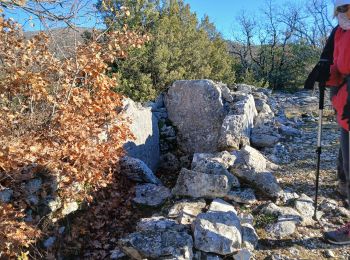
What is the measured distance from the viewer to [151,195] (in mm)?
4691

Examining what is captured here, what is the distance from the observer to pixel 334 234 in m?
3.43

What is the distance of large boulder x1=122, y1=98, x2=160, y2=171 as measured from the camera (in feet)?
19.8

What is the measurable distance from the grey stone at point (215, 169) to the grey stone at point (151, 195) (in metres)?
0.51

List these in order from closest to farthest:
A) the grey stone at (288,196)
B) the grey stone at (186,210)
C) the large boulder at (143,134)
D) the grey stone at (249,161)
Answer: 1. the grey stone at (186,210)
2. the grey stone at (288,196)
3. the grey stone at (249,161)
4. the large boulder at (143,134)

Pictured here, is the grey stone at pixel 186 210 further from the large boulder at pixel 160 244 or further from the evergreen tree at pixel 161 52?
the evergreen tree at pixel 161 52

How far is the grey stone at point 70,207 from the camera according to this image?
420 centimetres

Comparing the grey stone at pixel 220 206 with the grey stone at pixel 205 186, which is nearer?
the grey stone at pixel 220 206

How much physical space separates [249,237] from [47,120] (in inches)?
102

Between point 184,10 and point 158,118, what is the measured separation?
356 inches

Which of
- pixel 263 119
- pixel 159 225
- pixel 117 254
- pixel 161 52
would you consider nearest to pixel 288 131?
pixel 263 119

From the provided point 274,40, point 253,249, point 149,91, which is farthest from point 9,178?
point 274,40

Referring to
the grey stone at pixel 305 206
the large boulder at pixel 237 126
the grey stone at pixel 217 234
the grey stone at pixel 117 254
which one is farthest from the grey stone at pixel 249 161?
the grey stone at pixel 117 254

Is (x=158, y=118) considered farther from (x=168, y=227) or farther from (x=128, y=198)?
(x=168, y=227)

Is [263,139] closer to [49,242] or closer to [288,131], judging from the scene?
[288,131]
